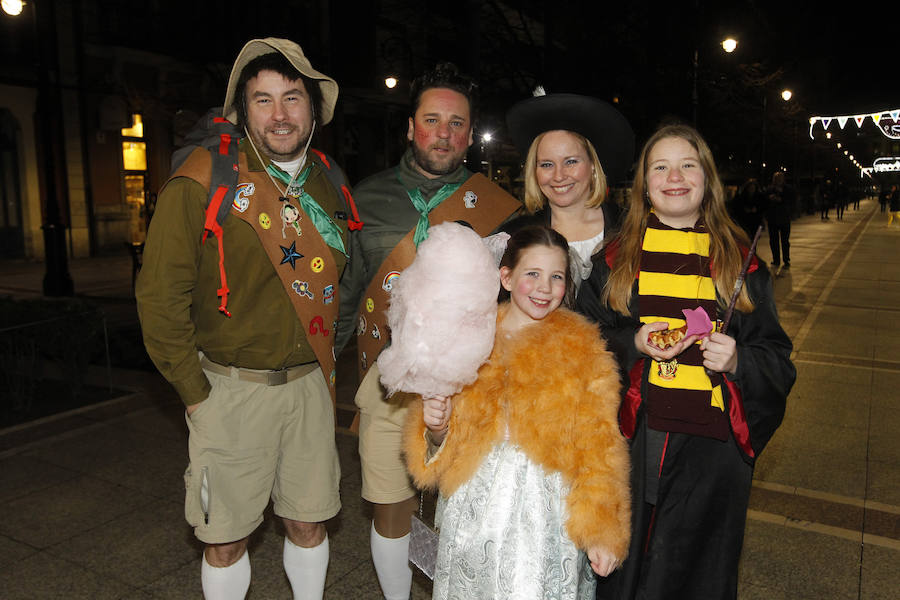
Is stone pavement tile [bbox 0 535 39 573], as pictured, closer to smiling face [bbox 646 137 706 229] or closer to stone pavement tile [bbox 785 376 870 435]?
smiling face [bbox 646 137 706 229]

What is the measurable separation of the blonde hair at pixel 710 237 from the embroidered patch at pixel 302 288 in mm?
1168

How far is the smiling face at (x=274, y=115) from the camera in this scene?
2766 mm

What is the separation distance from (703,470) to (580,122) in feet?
5.06

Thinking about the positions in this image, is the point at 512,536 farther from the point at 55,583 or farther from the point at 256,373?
the point at 55,583

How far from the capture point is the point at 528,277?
244cm

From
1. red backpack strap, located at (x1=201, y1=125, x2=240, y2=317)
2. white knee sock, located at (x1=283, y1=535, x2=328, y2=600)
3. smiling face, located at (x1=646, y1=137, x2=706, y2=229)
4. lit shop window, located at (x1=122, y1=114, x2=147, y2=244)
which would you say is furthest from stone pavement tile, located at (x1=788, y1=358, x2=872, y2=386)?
lit shop window, located at (x1=122, y1=114, x2=147, y2=244)

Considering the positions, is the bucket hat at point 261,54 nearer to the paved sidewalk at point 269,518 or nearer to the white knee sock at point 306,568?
the white knee sock at point 306,568

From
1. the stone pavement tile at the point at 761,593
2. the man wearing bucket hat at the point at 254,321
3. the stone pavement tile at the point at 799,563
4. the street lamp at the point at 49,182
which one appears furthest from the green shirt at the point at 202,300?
the street lamp at the point at 49,182

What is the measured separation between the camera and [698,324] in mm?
2254

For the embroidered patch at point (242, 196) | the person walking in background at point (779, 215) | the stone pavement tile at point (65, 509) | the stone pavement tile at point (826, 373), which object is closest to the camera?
the embroidered patch at point (242, 196)

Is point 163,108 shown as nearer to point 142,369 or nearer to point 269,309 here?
point 142,369

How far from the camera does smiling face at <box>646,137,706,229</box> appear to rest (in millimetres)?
2521

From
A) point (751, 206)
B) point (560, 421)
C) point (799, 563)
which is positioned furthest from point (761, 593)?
point (751, 206)

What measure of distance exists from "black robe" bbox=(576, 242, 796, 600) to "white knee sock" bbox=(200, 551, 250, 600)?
4.93 feet
